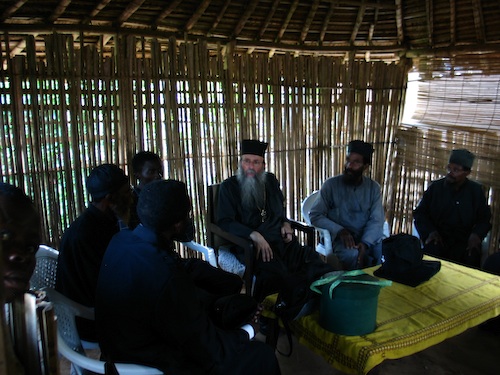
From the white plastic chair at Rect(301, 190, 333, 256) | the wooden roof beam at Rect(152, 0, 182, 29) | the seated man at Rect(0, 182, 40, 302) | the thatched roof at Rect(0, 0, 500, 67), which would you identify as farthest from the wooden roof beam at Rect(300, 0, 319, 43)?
the seated man at Rect(0, 182, 40, 302)

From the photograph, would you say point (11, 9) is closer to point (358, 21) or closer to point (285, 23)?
point (285, 23)

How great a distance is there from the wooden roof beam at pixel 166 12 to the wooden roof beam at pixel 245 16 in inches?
32.0

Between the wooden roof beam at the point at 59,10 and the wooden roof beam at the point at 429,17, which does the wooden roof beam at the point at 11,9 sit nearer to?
the wooden roof beam at the point at 59,10

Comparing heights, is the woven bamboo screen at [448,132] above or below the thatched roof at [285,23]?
below

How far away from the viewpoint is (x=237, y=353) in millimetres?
2121

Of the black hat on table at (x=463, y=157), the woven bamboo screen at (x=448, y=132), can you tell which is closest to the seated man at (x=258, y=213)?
the black hat on table at (x=463, y=157)

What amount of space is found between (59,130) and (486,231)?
13.2 feet

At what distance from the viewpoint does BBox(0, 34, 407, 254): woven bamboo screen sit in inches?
145

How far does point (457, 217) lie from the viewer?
4.28 m

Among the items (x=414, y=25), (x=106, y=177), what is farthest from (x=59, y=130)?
(x=414, y=25)

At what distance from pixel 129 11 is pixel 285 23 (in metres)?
1.92

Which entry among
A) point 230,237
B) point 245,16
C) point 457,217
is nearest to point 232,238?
point 230,237

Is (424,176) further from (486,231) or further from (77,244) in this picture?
(77,244)

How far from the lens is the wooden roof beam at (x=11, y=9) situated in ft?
11.3
